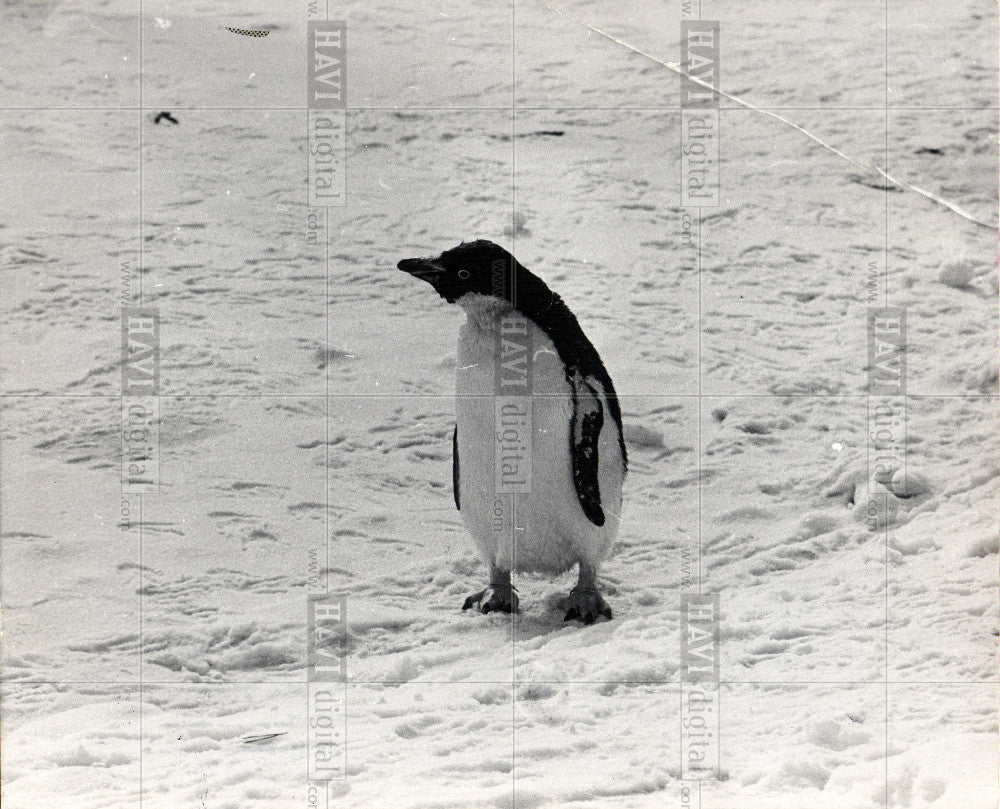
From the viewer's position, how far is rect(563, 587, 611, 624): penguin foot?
1.57m

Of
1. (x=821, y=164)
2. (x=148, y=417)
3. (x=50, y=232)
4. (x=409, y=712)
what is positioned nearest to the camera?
(x=409, y=712)

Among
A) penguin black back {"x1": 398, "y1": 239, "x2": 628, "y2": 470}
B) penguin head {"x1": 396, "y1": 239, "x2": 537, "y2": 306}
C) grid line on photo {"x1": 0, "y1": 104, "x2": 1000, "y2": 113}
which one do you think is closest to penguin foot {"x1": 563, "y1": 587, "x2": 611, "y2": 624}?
penguin black back {"x1": 398, "y1": 239, "x2": 628, "y2": 470}

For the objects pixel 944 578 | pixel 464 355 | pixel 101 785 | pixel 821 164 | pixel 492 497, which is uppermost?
pixel 821 164

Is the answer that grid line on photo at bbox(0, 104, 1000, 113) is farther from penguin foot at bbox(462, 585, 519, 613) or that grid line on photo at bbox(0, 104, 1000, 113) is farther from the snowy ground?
penguin foot at bbox(462, 585, 519, 613)

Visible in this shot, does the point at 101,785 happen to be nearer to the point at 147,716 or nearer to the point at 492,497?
the point at 147,716

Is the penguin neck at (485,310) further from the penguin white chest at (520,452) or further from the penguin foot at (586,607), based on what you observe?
the penguin foot at (586,607)

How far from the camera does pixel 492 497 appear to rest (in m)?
1.58

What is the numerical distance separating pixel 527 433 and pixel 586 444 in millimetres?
85

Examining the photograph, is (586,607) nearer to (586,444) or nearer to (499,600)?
(499,600)

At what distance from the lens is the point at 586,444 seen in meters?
1.56

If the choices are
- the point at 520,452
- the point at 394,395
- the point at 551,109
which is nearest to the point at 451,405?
the point at 394,395

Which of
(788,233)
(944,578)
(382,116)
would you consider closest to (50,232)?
(382,116)

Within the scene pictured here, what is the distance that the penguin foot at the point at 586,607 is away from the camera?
1.57 m

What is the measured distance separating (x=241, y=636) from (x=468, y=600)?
33cm
